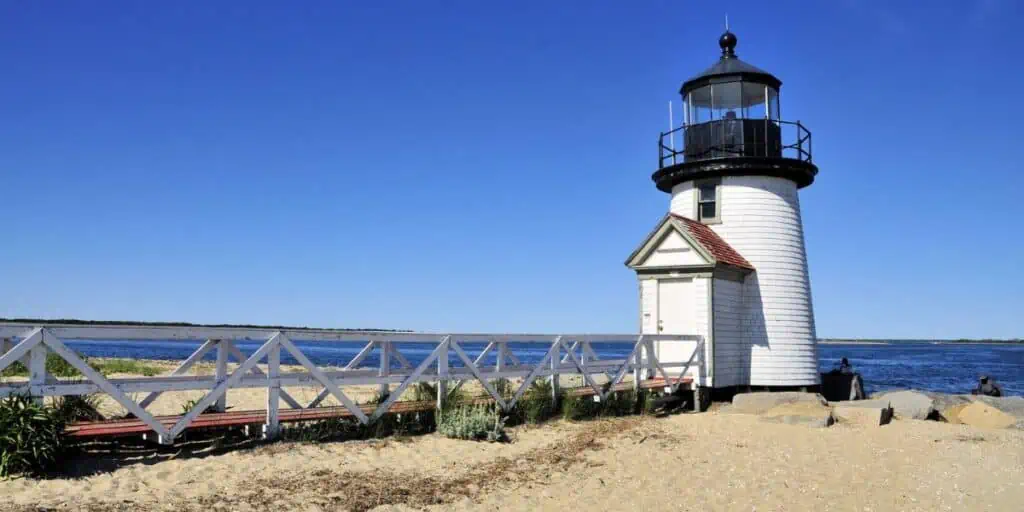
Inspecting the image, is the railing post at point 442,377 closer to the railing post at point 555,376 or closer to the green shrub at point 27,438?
the railing post at point 555,376

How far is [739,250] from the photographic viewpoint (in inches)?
660

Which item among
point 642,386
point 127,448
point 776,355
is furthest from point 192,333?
point 776,355

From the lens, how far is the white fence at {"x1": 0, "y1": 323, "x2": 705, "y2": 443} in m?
7.69

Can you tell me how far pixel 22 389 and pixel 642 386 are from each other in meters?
10.2

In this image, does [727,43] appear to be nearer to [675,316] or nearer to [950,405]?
[675,316]

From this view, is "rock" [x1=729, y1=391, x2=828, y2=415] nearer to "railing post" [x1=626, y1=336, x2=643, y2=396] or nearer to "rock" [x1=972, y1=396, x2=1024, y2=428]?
"railing post" [x1=626, y1=336, x2=643, y2=396]

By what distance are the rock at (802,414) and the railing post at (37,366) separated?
35.9ft

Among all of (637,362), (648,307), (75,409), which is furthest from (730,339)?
(75,409)

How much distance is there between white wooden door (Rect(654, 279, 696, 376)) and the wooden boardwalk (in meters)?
5.43

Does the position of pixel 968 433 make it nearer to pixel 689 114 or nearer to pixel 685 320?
pixel 685 320

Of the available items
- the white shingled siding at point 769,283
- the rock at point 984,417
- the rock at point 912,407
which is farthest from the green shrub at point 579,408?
the rock at point 984,417

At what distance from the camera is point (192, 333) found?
28.5 ft

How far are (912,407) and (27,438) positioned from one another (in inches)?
589

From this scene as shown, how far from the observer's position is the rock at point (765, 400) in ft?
49.0
